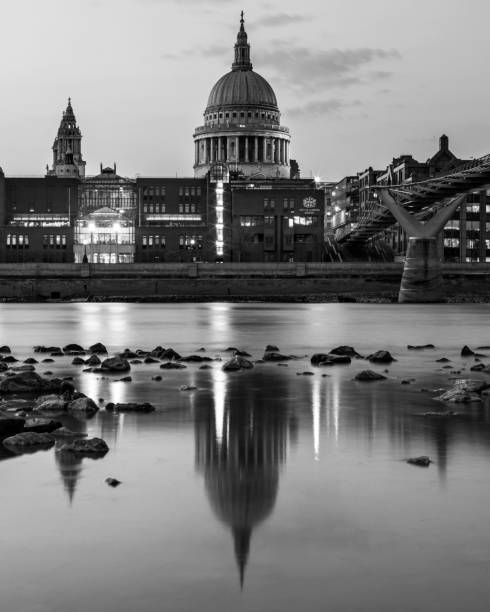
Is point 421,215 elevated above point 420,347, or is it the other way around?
point 421,215

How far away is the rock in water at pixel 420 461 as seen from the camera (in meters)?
13.1

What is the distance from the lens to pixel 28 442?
1447 centimetres

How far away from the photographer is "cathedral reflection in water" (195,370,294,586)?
10523 mm

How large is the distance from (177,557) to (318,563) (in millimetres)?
1285

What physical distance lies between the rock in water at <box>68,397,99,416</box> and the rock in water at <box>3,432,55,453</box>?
3034mm

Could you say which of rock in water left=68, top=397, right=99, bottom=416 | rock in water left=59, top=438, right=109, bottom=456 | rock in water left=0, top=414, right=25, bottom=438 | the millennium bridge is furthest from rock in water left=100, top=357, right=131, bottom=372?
the millennium bridge

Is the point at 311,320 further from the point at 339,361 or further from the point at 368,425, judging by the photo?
the point at 368,425

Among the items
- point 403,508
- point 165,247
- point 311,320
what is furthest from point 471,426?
point 165,247

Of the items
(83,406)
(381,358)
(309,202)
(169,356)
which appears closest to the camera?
(83,406)

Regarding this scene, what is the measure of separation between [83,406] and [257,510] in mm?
7990

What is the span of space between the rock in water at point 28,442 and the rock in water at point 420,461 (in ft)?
17.2

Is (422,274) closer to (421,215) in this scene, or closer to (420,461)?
(421,215)

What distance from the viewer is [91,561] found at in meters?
8.87

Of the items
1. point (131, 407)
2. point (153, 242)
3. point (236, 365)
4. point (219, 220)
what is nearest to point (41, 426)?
point (131, 407)
